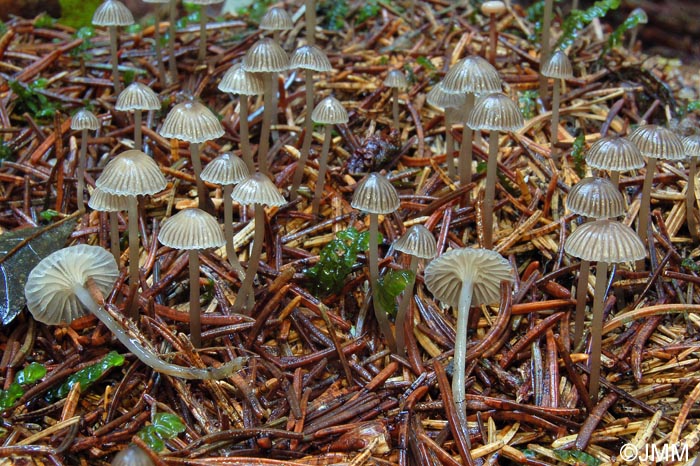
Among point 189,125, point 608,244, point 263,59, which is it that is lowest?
point 608,244

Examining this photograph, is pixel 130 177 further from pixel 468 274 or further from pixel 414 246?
pixel 468 274

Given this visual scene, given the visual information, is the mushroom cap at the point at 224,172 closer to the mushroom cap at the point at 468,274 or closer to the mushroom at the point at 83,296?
the mushroom at the point at 83,296

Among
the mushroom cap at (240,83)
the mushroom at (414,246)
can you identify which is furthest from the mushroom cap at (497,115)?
the mushroom cap at (240,83)

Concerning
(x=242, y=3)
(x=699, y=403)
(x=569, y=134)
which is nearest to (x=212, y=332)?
(x=699, y=403)

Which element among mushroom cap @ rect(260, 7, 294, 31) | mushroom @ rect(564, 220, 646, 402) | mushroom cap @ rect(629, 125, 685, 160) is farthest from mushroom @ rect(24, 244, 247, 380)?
mushroom cap @ rect(629, 125, 685, 160)

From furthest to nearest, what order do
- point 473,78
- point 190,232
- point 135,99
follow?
point 135,99
point 473,78
point 190,232

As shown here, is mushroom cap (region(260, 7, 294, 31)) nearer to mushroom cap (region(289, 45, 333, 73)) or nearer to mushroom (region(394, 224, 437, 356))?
mushroom cap (region(289, 45, 333, 73))

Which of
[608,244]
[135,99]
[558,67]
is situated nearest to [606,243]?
[608,244]
